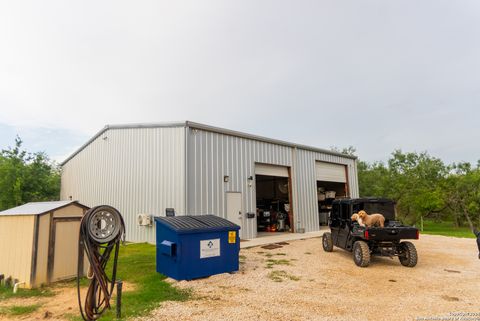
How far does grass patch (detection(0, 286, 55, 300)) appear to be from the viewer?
464cm

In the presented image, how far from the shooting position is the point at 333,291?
15.8 feet

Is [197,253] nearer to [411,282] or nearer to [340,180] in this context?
[411,282]

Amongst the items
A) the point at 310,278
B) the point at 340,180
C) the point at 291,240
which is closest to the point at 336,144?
the point at 340,180

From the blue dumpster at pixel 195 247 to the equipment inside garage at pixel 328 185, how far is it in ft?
34.6

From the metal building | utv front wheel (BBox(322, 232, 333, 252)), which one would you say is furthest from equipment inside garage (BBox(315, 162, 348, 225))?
utv front wheel (BBox(322, 232, 333, 252))

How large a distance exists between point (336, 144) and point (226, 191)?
35.1 metres

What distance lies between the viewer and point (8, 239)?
218 inches

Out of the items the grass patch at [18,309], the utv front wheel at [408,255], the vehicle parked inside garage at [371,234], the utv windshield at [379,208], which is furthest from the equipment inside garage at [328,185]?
the grass patch at [18,309]

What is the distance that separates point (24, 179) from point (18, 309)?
60.6ft

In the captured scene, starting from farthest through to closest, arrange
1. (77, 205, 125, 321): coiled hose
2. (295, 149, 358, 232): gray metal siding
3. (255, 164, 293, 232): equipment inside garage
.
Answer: (295, 149, 358, 232): gray metal siding → (255, 164, 293, 232): equipment inside garage → (77, 205, 125, 321): coiled hose

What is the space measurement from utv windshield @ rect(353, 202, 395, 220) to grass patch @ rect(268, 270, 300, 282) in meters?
2.75

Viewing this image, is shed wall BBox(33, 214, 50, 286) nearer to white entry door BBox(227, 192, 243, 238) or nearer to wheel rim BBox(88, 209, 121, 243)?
wheel rim BBox(88, 209, 121, 243)

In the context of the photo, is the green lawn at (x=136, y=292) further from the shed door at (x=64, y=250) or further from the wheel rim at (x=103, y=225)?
the wheel rim at (x=103, y=225)

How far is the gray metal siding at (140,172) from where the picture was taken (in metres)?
10.3
